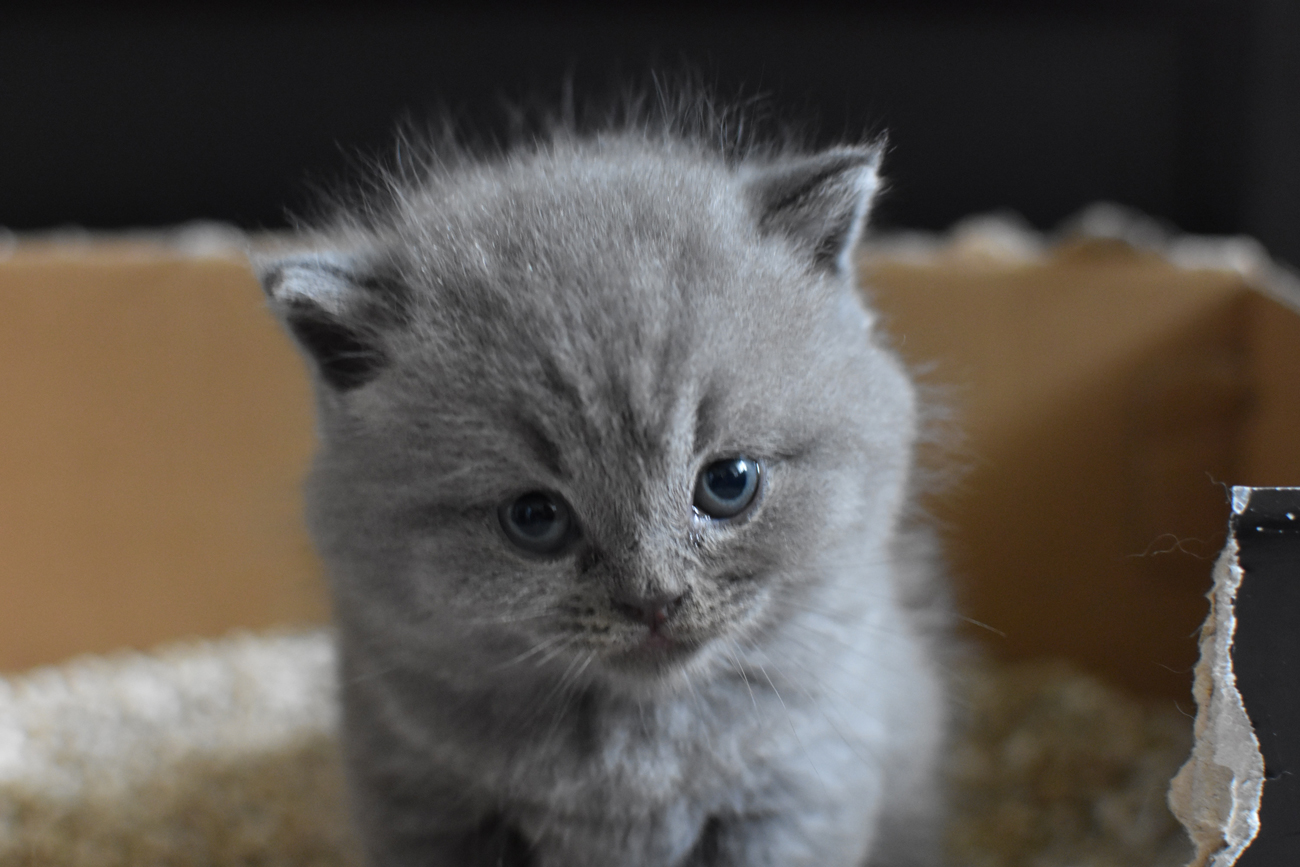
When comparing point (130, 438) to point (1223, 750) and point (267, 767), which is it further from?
point (1223, 750)

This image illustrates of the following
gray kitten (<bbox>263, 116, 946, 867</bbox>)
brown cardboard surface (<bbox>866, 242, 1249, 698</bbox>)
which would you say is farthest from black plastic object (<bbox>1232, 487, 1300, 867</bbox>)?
brown cardboard surface (<bbox>866, 242, 1249, 698</bbox>)

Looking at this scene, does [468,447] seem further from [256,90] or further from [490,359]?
[256,90]

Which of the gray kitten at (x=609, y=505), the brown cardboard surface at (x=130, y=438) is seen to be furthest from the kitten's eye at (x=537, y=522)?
the brown cardboard surface at (x=130, y=438)

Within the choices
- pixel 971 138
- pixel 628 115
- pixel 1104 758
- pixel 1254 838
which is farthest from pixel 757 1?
pixel 1254 838

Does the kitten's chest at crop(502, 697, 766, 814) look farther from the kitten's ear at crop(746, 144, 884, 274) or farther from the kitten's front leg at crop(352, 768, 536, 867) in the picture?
the kitten's ear at crop(746, 144, 884, 274)

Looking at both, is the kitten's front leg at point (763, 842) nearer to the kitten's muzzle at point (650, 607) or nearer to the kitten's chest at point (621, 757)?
the kitten's chest at point (621, 757)
